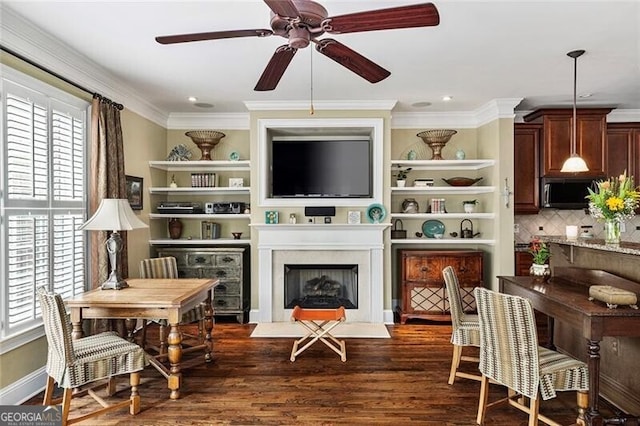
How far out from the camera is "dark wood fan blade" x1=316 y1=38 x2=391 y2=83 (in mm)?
2211

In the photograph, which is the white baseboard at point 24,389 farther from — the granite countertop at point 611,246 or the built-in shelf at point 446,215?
the granite countertop at point 611,246

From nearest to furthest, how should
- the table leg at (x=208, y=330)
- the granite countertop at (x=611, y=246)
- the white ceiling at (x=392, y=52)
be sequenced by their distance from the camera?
the granite countertop at (x=611, y=246)
the white ceiling at (x=392, y=52)
the table leg at (x=208, y=330)

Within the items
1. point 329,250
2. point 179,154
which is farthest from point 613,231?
point 179,154

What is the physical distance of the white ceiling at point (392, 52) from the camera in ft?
8.73

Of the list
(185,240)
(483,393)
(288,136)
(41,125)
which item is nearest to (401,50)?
(288,136)

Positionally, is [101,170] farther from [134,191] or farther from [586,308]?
[586,308]

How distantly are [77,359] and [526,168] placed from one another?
509cm

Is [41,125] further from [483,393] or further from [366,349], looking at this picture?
[483,393]

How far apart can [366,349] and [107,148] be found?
126 inches

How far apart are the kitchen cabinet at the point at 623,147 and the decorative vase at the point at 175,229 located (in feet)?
18.6

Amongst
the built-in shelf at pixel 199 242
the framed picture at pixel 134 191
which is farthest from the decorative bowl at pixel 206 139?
the built-in shelf at pixel 199 242

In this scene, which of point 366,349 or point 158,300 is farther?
point 366,349

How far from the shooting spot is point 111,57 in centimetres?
348

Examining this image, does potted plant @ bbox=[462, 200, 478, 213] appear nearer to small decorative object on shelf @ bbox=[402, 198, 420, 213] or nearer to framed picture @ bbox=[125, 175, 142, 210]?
small decorative object on shelf @ bbox=[402, 198, 420, 213]
